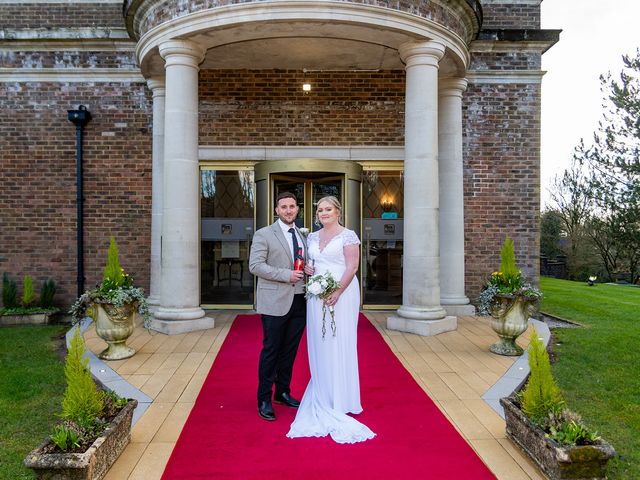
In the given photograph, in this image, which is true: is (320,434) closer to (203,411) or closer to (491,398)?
(203,411)

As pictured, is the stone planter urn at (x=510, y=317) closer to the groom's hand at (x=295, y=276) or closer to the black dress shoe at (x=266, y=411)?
the groom's hand at (x=295, y=276)

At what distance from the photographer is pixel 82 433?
10.5ft

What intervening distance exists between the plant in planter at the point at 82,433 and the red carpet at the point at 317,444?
1.36 ft

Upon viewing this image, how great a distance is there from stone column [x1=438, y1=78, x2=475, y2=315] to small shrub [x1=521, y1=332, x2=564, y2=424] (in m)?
5.57

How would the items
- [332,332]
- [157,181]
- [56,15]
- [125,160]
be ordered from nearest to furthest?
[332,332]
[157,181]
[125,160]
[56,15]

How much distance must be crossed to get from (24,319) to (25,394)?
4665mm

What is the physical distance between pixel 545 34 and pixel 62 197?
31.3 feet

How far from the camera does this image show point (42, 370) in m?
6.02

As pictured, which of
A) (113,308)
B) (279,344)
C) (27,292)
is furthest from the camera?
(27,292)

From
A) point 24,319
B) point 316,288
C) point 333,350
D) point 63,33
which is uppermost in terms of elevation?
point 63,33

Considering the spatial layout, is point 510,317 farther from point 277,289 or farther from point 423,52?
point 423,52

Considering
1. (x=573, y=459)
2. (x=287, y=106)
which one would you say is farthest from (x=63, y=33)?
(x=573, y=459)

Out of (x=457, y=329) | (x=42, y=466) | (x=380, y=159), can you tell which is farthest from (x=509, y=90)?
(x=42, y=466)

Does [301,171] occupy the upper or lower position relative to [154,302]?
upper
